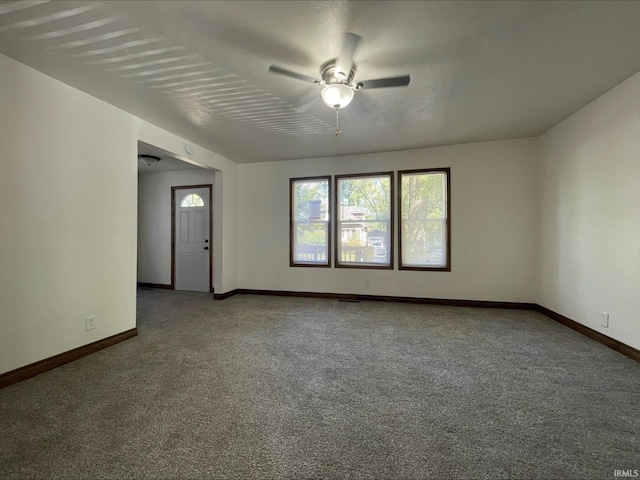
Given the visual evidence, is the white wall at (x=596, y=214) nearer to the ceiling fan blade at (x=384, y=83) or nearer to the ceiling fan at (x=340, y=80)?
the ceiling fan blade at (x=384, y=83)

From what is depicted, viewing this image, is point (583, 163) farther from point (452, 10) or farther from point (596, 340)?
point (452, 10)

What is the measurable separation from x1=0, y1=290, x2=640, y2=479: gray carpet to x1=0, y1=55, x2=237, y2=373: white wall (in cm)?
39

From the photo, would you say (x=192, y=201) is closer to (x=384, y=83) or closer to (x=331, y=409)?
(x=384, y=83)

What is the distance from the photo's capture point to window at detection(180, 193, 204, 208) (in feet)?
19.0

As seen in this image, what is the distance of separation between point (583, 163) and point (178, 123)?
504cm

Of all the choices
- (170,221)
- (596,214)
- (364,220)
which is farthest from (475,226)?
(170,221)

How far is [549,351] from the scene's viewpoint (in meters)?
2.70

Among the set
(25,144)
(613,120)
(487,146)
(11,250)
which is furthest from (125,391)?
(487,146)

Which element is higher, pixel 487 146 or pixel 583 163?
pixel 487 146

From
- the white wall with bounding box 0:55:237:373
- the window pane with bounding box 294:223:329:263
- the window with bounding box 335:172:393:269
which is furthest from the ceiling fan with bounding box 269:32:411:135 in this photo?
the window pane with bounding box 294:223:329:263

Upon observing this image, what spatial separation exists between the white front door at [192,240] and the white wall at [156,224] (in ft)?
0.78

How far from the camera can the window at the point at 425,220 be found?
452 cm

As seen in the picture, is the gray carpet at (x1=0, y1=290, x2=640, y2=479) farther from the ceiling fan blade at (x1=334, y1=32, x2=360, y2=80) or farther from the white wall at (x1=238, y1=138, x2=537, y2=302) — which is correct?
the ceiling fan blade at (x1=334, y1=32, x2=360, y2=80)

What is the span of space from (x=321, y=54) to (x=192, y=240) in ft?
15.9
